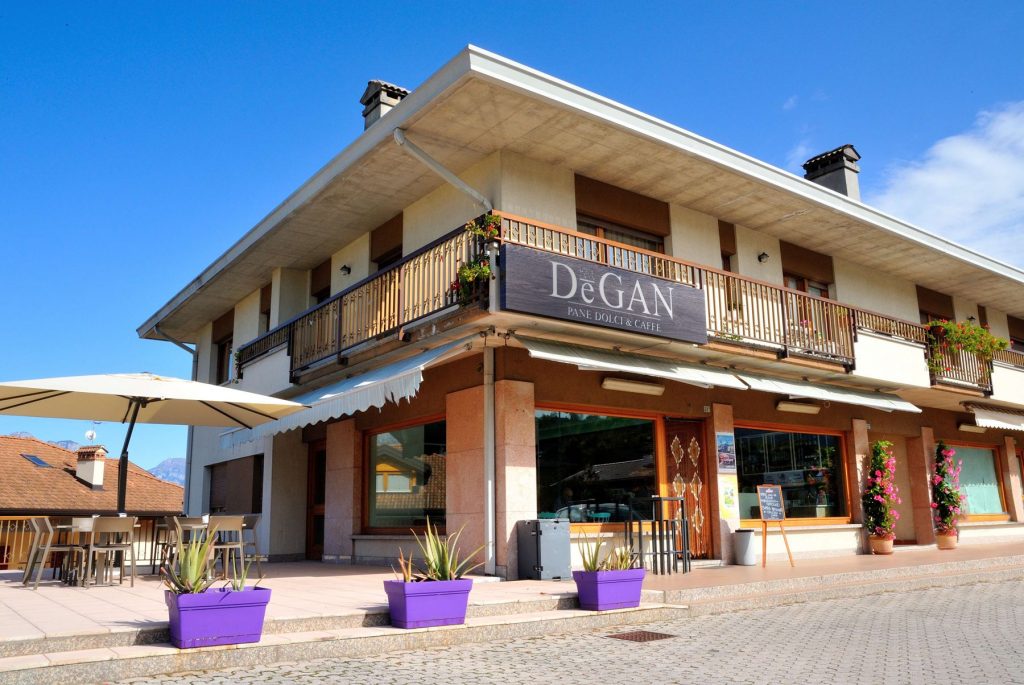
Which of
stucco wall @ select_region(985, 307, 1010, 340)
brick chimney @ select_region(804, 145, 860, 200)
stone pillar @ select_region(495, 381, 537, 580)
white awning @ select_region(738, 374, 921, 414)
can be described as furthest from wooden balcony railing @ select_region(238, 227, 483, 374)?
stucco wall @ select_region(985, 307, 1010, 340)

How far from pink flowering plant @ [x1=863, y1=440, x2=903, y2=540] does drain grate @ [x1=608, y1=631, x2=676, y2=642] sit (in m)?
9.99

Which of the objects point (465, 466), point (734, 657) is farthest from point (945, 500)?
point (734, 657)

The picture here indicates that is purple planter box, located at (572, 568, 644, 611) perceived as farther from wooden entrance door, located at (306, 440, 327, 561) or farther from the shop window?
the shop window

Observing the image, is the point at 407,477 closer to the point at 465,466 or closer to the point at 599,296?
the point at 465,466

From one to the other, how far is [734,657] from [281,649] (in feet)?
11.6

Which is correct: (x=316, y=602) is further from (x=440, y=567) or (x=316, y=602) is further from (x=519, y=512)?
(x=519, y=512)

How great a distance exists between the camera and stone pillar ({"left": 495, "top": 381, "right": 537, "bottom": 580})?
11.3 meters

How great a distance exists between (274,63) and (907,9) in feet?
29.4

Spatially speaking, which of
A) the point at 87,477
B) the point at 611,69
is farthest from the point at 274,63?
the point at 87,477

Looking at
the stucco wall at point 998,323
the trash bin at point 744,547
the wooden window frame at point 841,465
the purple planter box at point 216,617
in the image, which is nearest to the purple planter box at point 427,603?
the purple planter box at point 216,617

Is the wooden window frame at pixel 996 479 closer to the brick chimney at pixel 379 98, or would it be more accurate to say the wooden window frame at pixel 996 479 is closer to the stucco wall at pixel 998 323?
the stucco wall at pixel 998 323

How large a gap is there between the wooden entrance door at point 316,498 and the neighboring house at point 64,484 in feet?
42.2

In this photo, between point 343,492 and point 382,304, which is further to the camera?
point 343,492

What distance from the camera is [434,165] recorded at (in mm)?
11844
